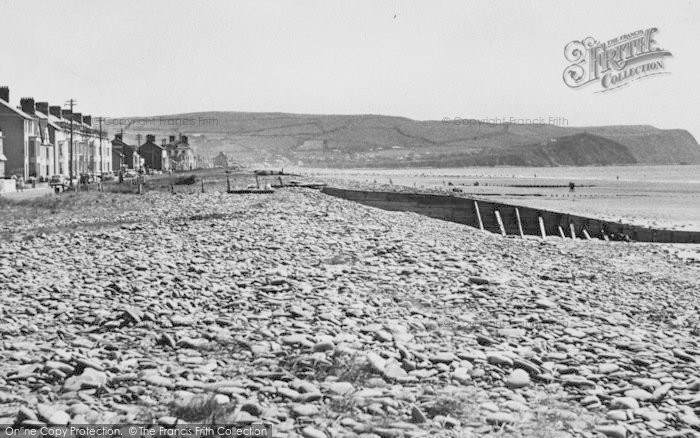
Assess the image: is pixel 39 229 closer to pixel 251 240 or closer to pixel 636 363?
pixel 251 240

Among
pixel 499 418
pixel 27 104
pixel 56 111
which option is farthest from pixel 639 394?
pixel 56 111

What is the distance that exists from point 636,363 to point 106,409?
7294 millimetres

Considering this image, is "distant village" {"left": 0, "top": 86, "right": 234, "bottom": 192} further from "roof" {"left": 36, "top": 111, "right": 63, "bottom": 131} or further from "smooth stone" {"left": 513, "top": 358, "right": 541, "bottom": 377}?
"smooth stone" {"left": 513, "top": 358, "right": 541, "bottom": 377}

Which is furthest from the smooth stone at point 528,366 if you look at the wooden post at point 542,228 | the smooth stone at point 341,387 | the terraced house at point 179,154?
the terraced house at point 179,154

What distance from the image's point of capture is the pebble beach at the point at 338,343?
7359 millimetres

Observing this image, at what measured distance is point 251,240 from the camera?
19422 millimetres

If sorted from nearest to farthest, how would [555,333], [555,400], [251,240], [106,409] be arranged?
1. [106,409]
2. [555,400]
3. [555,333]
4. [251,240]

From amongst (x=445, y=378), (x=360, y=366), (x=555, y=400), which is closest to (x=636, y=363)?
(x=555, y=400)

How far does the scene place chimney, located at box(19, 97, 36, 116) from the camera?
90.3 metres

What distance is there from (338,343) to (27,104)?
9355 cm

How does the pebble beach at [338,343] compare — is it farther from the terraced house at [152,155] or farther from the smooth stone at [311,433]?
the terraced house at [152,155]

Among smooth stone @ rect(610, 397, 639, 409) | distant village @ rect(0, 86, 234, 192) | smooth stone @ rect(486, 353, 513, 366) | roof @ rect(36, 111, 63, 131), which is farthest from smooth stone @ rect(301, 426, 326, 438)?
roof @ rect(36, 111, 63, 131)

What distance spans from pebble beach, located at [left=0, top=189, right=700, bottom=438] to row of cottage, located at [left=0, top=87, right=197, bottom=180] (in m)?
62.7

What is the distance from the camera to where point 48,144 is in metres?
93.9
